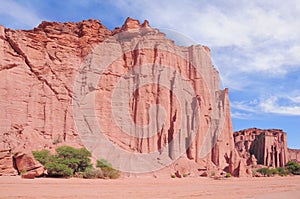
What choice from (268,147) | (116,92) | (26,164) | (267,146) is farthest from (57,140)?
(268,147)

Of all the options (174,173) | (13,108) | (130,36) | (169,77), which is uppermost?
(130,36)

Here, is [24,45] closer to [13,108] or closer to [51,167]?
[13,108]

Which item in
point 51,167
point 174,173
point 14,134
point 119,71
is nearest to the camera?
point 51,167

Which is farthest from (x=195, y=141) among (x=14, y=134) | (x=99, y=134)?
(x=14, y=134)

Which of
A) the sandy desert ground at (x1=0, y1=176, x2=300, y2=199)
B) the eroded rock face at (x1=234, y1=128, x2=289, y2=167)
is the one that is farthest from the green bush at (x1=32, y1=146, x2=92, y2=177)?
the eroded rock face at (x1=234, y1=128, x2=289, y2=167)

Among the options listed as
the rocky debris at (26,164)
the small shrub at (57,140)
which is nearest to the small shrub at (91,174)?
the rocky debris at (26,164)

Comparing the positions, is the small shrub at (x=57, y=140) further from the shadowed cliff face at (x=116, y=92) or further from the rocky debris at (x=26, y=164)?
the rocky debris at (x=26, y=164)

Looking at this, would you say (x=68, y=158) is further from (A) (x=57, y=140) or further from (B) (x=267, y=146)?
(B) (x=267, y=146)

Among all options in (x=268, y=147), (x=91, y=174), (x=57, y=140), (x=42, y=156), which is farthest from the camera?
(x=268, y=147)

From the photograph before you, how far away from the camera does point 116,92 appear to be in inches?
1794

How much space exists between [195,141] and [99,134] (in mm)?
13067

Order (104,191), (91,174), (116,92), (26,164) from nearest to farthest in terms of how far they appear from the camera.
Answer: (104,191) < (26,164) < (91,174) < (116,92)

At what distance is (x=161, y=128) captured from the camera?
148 ft

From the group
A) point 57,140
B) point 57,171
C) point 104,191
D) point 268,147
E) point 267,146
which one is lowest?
point 104,191
